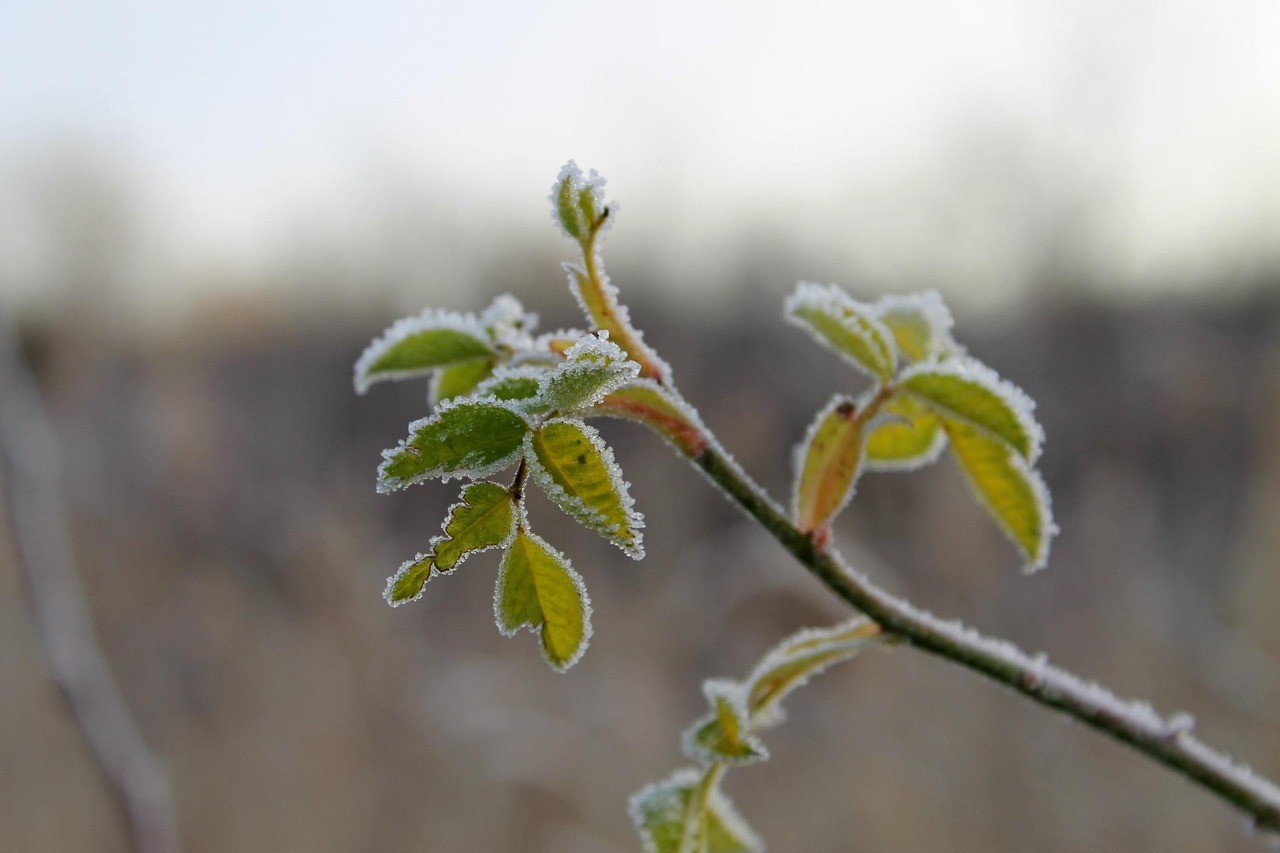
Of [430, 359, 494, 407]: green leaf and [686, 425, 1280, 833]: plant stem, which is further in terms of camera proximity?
[430, 359, 494, 407]: green leaf

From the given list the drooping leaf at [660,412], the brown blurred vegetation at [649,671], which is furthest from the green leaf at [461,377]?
the brown blurred vegetation at [649,671]

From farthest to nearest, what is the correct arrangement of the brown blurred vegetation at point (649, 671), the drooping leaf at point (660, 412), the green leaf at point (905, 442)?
the brown blurred vegetation at point (649, 671), the green leaf at point (905, 442), the drooping leaf at point (660, 412)

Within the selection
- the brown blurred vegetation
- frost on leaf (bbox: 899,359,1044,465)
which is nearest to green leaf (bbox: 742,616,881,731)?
frost on leaf (bbox: 899,359,1044,465)

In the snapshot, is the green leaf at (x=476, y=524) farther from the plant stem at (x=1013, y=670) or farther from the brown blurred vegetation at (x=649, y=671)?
the brown blurred vegetation at (x=649, y=671)

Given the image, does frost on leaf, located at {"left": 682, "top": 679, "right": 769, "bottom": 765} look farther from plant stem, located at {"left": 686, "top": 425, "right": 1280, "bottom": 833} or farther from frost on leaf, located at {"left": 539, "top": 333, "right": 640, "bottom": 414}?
frost on leaf, located at {"left": 539, "top": 333, "right": 640, "bottom": 414}

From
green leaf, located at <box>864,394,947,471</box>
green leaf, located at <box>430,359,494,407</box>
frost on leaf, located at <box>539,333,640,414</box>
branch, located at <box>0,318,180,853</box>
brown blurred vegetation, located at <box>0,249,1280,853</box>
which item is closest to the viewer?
frost on leaf, located at <box>539,333,640,414</box>

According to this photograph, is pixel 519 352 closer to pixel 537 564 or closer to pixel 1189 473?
pixel 537 564

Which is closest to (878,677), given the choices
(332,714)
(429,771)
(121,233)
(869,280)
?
(429,771)
